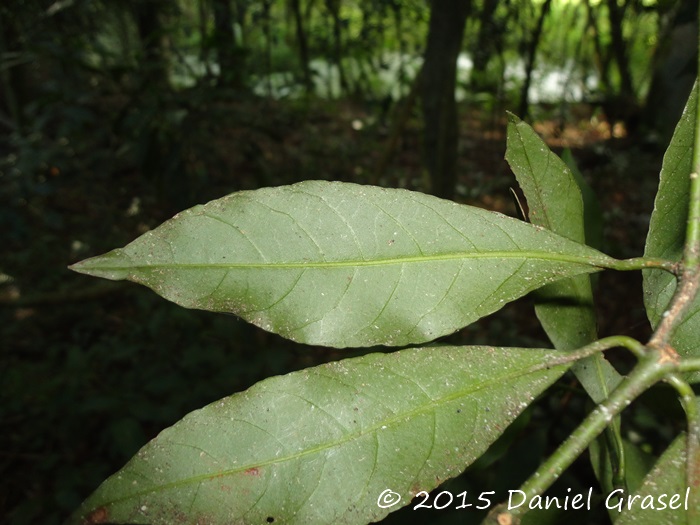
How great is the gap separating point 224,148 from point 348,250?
3971 mm

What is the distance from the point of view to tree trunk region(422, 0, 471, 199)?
1.55 metres

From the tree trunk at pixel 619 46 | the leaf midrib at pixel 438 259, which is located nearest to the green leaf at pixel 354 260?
the leaf midrib at pixel 438 259

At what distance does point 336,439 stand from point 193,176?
228 cm

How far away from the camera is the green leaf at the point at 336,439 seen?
1.43ft

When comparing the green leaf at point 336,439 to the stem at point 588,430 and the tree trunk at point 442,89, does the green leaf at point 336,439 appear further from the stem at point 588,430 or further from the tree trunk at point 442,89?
the tree trunk at point 442,89

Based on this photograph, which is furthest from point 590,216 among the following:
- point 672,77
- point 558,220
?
point 672,77

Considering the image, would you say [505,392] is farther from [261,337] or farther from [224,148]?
[224,148]

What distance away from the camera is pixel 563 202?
0.60 metres

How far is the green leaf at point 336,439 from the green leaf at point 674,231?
138mm

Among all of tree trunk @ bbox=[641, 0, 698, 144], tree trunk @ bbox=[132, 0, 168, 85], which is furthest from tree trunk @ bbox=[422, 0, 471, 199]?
tree trunk @ bbox=[132, 0, 168, 85]

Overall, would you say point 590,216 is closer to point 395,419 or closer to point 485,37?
point 395,419

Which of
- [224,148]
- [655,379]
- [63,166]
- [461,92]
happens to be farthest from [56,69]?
[461,92]

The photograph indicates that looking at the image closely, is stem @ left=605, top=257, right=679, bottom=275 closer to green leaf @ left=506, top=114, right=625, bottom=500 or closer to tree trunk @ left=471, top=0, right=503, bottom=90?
green leaf @ left=506, top=114, right=625, bottom=500

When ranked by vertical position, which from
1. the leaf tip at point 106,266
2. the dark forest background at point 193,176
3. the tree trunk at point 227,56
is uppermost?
the tree trunk at point 227,56
